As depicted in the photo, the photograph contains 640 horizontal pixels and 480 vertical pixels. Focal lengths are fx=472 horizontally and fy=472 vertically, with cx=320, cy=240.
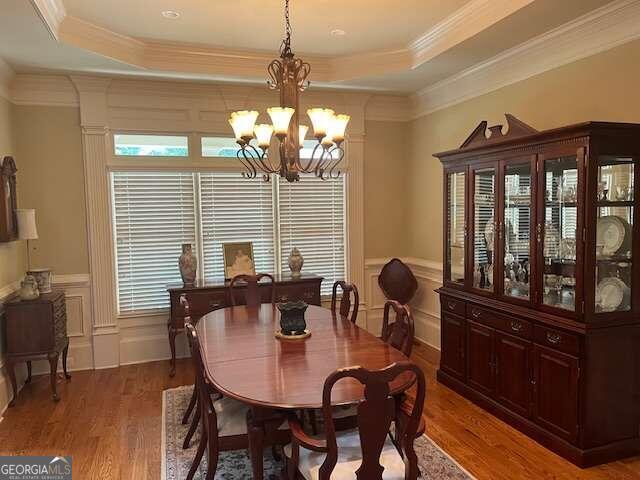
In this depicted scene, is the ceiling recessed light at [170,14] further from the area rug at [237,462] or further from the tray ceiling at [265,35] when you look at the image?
the area rug at [237,462]

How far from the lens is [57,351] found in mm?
3980

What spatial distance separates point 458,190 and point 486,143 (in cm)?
55

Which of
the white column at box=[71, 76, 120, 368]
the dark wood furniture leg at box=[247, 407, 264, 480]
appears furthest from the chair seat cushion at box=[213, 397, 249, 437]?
the white column at box=[71, 76, 120, 368]

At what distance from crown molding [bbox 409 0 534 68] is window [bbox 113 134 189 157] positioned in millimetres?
2447

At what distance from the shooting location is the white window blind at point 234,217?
498cm

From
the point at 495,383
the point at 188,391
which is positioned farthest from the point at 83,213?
the point at 495,383

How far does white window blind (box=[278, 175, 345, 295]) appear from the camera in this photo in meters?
5.25

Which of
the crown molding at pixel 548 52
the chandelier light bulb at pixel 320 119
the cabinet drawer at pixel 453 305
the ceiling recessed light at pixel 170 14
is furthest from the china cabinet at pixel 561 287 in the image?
the ceiling recessed light at pixel 170 14

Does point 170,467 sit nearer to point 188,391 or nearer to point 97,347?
point 188,391

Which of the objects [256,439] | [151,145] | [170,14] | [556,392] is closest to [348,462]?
[256,439]

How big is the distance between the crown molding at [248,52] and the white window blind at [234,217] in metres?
1.11

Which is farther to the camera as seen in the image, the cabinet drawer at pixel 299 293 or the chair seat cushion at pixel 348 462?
the cabinet drawer at pixel 299 293

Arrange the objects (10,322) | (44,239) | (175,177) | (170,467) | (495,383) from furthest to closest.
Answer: (175,177) < (44,239) < (10,322) < (495,383) < (170,467)

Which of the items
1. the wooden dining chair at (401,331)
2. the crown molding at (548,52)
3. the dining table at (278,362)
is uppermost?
the crown molding at (548,52)
